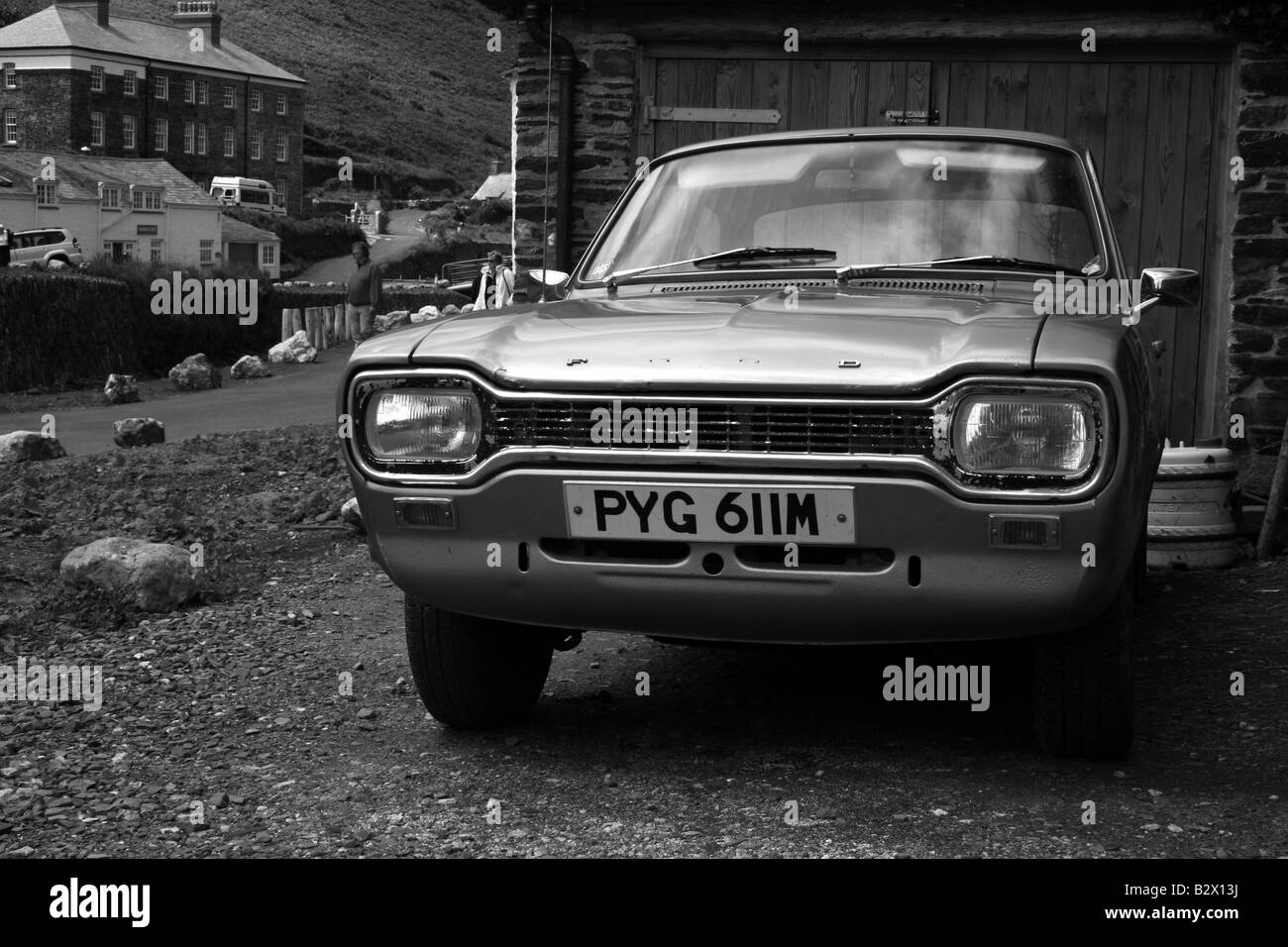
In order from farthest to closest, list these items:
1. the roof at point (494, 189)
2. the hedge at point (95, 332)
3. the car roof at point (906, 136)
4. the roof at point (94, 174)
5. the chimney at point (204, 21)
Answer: the chimney at point (204, 21) → the roof at point (494, 189) → the roof at point (94, 174) → the hedge at point (95, 332) → the car roof at point (906, 136)

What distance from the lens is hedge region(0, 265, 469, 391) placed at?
2619 centimetres

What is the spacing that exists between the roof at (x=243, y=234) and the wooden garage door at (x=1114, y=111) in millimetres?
58542

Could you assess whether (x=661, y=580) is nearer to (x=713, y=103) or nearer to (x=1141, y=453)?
(x=1141, y=453)

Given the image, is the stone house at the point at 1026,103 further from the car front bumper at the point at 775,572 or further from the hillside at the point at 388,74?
the hillside at the point at 388,74

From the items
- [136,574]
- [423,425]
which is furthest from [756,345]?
[136,574]

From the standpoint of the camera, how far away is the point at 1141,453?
3.42m

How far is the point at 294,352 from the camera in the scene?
28.7 meters

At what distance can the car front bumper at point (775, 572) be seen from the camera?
10.7 ft

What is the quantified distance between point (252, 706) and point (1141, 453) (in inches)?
104

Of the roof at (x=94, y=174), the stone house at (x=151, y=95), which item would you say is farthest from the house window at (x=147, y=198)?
the stone house at (x=151, y=95)

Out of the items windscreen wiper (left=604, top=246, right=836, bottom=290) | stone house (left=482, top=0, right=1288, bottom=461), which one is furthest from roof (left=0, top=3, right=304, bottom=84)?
windscreen wiper (left=604, top=246, right=836, bottom=290)

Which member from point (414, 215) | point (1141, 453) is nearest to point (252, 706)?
point (1141, 453)

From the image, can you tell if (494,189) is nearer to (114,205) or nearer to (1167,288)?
(114,205)

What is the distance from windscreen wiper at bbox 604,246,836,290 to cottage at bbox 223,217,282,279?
6218cm
